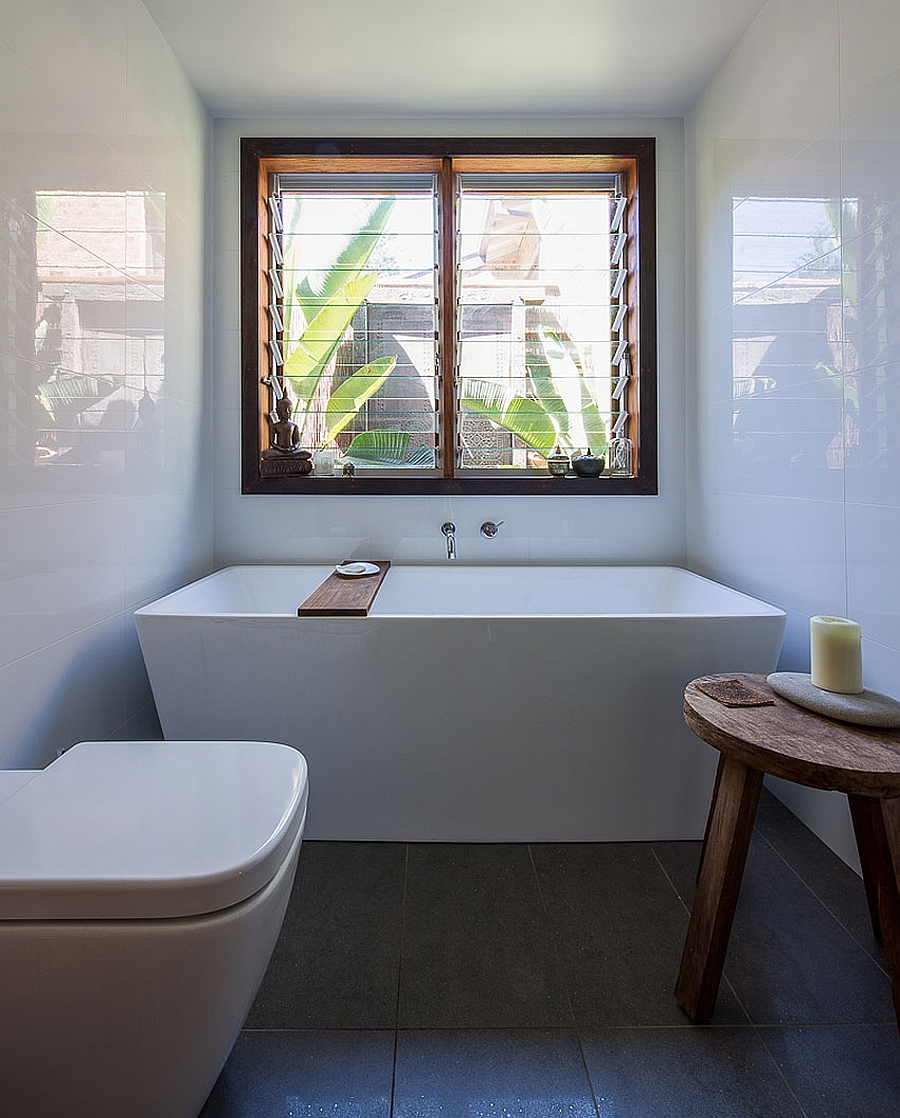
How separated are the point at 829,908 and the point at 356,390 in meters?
2.43

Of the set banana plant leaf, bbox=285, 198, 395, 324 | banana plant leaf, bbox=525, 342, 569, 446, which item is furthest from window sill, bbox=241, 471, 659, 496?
banana plant leaf, bbox=285, 198, 395, 324

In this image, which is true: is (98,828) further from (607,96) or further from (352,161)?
(607,96)

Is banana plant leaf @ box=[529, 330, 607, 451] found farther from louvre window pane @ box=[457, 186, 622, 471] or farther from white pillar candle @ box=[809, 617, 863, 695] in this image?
white pillar candle @ box=[809, 617, 863, 695]

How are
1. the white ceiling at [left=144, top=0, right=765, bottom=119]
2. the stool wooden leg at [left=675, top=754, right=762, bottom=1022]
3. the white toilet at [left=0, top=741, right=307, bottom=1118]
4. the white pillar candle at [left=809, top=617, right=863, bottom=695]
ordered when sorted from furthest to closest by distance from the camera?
the white ceiling at [left=144, top=0, right=765, bottom=119]
the white pillar candle at [left=809, top=617, right=863, bottom=695]
the stool wooden leg at [left=675, top=754, right=762, bottom=1022]
the white toilet at [left=0, top=741, right=307, bottom=1118]

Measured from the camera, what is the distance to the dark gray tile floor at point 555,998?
1115mm

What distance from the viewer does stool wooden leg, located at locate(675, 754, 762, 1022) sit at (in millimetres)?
1236

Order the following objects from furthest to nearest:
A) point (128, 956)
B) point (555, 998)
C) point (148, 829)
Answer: point (555, 998) → point (148, 829) → point (128, 956)

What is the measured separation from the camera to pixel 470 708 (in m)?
1.80

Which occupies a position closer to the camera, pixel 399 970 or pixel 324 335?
pixel 399 970

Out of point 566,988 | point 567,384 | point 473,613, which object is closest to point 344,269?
point 567,384

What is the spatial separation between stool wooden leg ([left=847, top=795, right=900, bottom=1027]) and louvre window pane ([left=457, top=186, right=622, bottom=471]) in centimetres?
197

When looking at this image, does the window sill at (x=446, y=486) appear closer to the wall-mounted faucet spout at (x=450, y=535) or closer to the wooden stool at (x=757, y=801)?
the wall-mounted faucet spout at (x=450, y=535)

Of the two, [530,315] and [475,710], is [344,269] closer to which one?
[530,315]

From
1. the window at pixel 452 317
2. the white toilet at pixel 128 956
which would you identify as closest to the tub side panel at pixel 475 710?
the white toilet at pixel 128 956
